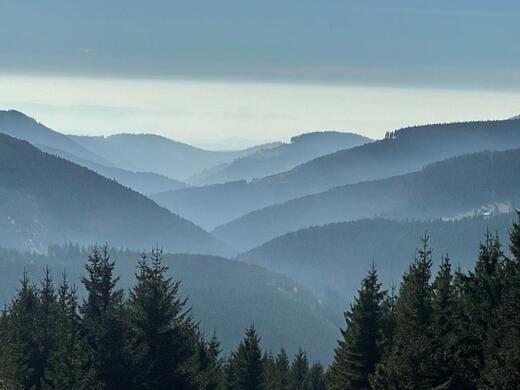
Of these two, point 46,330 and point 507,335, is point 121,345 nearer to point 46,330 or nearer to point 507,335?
point 46,330

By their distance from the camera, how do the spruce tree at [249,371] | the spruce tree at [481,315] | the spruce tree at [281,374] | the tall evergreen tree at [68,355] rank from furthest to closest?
the spruce tree at [281,374], the spruce tree at [249,371], the tall evergreen tree at [68,355], the spruce tree at [481,315]

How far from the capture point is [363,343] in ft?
178

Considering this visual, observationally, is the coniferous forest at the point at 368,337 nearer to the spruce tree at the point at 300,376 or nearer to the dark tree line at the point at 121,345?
the dark tree line at the point at 121,345

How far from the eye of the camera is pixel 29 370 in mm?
62531

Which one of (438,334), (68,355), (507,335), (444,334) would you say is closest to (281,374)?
(68,355)

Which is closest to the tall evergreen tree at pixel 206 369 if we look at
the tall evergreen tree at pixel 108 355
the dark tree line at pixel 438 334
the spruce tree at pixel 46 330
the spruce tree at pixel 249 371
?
the spruce tree at pixel 249 371

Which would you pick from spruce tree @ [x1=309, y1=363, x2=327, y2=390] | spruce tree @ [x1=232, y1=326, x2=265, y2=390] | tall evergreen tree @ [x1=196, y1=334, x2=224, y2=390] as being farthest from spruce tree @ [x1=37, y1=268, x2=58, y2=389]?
spruce tree @ [x1=309, y1=363, x2=327, y2=390]

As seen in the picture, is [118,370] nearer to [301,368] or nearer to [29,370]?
[29,370]

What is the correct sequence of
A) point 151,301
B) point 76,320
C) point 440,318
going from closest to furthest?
1. point 440,318
2. point 151,301
3. point 76,320

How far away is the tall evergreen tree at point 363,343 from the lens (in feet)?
177

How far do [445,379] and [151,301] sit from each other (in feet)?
49.3

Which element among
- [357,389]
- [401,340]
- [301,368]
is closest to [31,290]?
[357,389]

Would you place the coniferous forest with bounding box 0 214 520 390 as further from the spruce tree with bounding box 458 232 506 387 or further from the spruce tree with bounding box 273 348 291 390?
the spruce tree with bounding box 273 348 291 390

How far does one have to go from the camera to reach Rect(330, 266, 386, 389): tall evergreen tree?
54094mm
